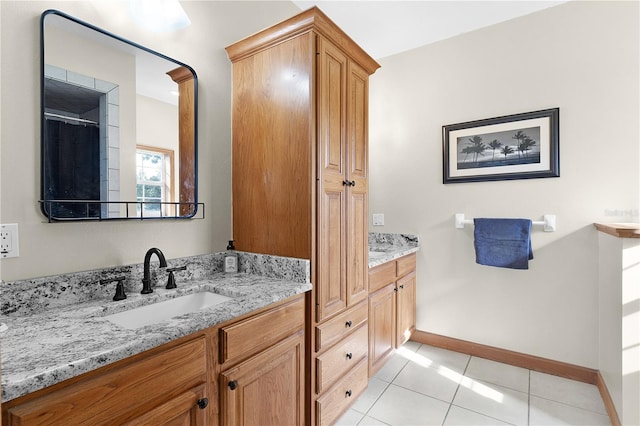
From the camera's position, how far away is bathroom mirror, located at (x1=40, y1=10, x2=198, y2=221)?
1.27m

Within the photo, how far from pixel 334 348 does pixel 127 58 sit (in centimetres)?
180

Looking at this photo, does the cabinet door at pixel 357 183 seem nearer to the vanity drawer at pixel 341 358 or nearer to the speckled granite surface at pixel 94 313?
the vanity drawer at pixel 341 358

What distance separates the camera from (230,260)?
1.86 m

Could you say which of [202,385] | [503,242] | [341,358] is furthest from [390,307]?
[202,385]

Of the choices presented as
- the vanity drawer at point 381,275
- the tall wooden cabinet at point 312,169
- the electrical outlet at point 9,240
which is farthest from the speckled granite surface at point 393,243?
the electrical outlet at point 9,240

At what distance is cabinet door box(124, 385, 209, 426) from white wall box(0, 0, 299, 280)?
0.72 m

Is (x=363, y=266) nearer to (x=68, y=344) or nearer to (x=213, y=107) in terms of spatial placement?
(x=213, y=107)

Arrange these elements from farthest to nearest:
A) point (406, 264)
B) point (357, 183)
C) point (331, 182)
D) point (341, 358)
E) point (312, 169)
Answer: point (406, 264) < point (357, 183) < point (341, 358) < point (331, 182) < point (312, 169)

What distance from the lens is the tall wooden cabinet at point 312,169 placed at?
1633 millimetres

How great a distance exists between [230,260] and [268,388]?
2.43 feet

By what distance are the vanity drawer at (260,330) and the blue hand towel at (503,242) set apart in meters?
1.68

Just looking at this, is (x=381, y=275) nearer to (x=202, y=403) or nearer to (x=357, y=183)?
(x=357, y=183)

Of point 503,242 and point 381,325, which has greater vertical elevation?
point 503,242

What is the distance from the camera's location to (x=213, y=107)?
1.87m
